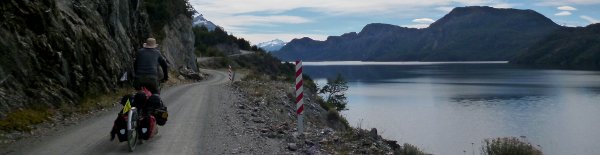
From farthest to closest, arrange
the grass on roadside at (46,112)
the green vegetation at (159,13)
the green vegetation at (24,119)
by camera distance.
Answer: the green vegetation at (159,13)
the grass on roadside at (46,112)
the green vegetation at (24,119)

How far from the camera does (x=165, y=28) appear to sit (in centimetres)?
5038

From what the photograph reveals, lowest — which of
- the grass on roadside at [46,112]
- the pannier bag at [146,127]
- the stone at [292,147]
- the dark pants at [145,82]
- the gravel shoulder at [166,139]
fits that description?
the stone at [292,147]

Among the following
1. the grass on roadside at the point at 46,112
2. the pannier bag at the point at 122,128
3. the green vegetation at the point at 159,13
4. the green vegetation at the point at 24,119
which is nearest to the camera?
the pannier bag at the point at 122,128

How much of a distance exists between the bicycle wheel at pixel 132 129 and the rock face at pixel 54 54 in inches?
152

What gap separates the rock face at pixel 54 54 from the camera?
12.6 metres

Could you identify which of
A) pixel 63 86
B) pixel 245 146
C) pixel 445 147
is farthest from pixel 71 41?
pixel 445 147

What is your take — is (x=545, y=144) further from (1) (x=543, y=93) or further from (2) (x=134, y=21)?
(1) (x=543, y=93)

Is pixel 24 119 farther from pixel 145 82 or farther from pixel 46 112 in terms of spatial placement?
pixel 145 82

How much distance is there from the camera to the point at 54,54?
14.4 metres

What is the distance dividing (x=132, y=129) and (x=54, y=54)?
6.94m

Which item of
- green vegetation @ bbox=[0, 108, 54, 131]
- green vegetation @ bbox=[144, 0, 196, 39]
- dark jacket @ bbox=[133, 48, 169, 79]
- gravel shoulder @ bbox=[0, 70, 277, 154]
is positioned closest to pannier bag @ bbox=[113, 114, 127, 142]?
gravel shoulder @ bbox=[0, 70, 277, 154]

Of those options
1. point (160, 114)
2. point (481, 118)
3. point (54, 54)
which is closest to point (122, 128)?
point (160, 114)

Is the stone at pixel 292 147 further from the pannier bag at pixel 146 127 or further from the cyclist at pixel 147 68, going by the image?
the cyclist at pixel 147 68

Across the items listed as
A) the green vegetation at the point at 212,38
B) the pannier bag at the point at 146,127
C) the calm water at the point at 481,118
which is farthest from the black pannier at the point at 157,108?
the green vegetation at the point at 212,38
